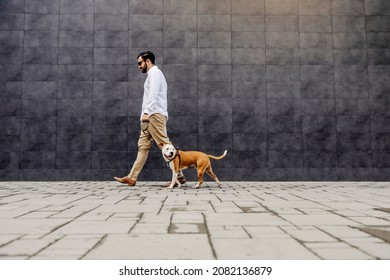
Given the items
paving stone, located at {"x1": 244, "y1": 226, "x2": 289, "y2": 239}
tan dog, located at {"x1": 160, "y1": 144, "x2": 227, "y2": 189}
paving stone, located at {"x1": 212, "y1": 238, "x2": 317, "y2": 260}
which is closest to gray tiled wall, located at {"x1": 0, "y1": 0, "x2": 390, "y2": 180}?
tan dog, located at {"x1": 160, "y1": 144, "x2": 227, "y2": 189}

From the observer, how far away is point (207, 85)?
7.99 metres

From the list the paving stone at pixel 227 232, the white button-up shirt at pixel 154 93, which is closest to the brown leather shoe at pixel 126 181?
the white button-up shirt at pixel 154 93

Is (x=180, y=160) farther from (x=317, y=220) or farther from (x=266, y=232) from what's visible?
(x=266, y=232)

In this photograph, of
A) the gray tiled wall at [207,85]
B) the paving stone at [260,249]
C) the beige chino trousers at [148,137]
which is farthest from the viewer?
the gray tiled wall at [207,85]

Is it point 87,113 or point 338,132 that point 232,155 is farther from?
point 87,113

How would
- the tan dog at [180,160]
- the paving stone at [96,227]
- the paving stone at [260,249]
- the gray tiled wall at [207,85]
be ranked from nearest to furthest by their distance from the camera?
the paving stone at [260,249], the paving stone at [96,227], the tan dog at [180,160], the gray tiled wall at [207,85]

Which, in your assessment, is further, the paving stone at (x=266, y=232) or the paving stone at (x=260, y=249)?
the paving stone at (x=266, y=232)

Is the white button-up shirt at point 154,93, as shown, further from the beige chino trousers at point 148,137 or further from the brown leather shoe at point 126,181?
the brown leather shoe at point 126,181

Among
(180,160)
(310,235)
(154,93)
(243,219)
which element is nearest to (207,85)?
(154,93)

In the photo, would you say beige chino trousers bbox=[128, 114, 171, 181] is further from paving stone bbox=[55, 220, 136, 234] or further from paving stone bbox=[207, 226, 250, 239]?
paving stone bbox=[207, 226, 250, 239]

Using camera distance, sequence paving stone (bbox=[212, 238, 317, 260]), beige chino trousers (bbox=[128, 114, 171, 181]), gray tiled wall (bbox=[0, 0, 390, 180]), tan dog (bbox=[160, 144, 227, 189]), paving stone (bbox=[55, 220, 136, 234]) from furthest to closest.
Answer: gray tiled wall (bbox=[0, 0, 390, 180])
beige chino trousers (bbox=[128, 114, 171, 181])
tan dog (bbox=[160, 144, 227, 189])
paving stone (bbox=[55, 220, 136, 234])
paving stone (bbox=[212, 238, 317, 260])

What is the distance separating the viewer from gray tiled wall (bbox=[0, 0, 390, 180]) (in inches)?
306

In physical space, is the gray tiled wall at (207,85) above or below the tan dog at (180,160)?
above

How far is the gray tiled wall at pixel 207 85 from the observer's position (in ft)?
25.5
